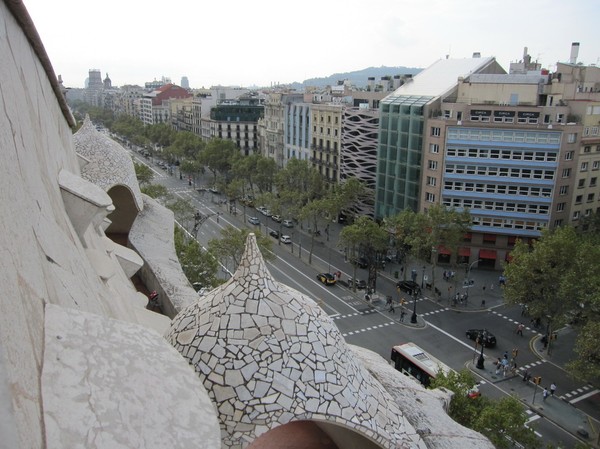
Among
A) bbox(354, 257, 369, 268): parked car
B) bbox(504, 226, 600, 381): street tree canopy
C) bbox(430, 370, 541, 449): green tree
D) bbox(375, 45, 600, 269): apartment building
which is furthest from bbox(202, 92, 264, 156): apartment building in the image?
bbox(430, 370, 541, 449): green tree

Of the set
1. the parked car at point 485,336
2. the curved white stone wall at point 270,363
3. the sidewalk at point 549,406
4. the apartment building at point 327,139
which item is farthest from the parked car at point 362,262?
the curved white stone wall at point 270,363

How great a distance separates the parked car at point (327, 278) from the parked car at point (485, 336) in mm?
13295

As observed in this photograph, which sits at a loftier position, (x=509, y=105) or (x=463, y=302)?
(x=509, y=105)

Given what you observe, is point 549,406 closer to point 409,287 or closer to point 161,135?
point 409,287

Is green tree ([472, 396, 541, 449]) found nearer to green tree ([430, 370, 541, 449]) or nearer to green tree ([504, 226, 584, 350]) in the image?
green tree ([430, 370, 541, 449])

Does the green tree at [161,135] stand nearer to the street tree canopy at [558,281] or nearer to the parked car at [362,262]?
the parked car at [362,262]

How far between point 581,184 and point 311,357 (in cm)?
4959

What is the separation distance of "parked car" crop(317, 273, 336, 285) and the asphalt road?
0.50 metres

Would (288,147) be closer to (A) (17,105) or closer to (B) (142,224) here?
(B) (142,224)

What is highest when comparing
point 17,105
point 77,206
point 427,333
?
point 17,105

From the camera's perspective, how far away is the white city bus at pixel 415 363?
30698 mm

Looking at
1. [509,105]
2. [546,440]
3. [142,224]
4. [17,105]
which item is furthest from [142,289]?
[509,105]

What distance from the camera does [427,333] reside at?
39.8 metres

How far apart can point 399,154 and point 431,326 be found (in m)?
22.4
